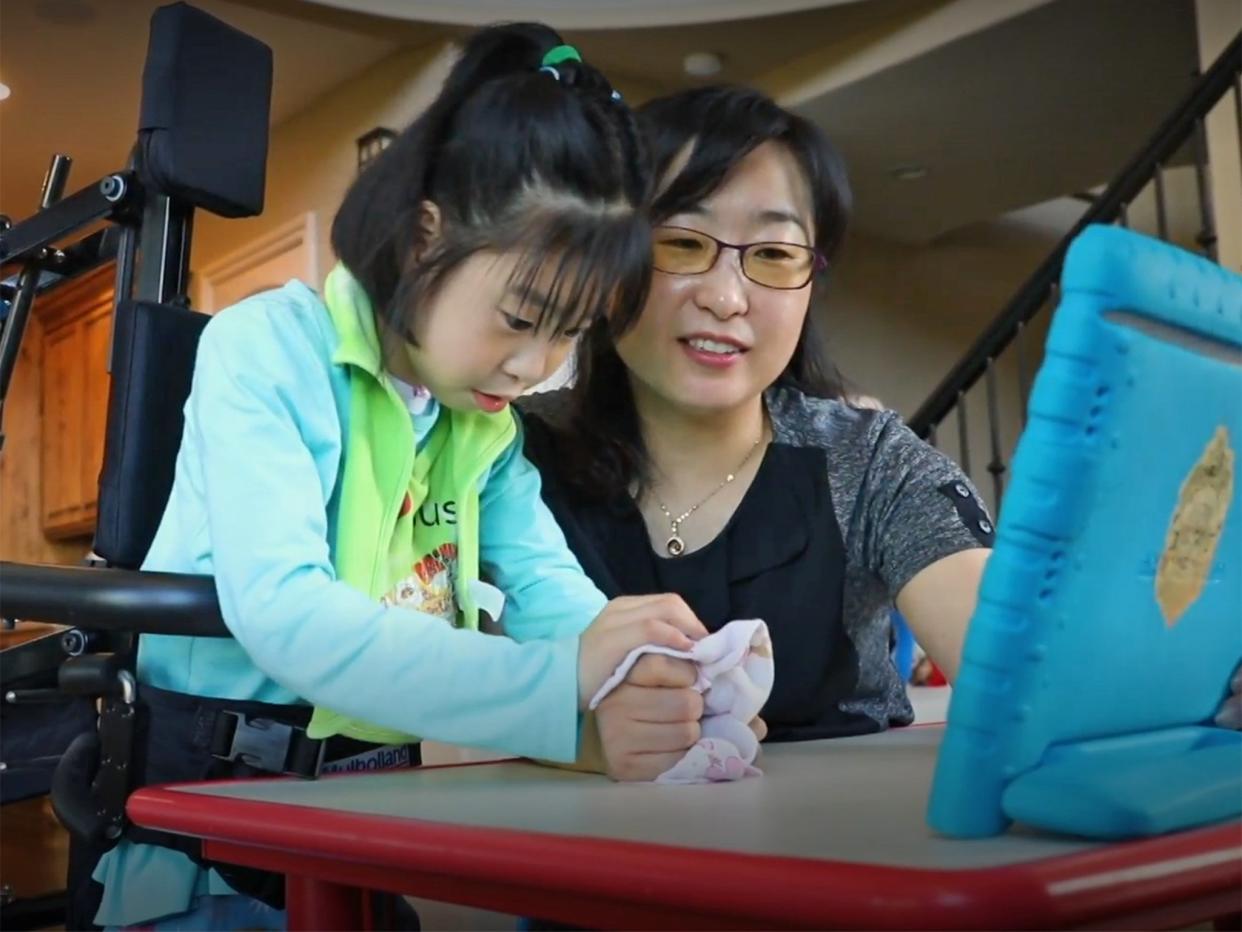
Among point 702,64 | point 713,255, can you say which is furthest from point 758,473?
point 702,64

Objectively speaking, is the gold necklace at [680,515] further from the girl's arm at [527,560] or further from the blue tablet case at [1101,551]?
the blue tablet case at [1101,551]

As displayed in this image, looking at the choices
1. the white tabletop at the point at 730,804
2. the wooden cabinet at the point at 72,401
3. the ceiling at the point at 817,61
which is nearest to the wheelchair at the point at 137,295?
the white tabletop at the point at 730,804

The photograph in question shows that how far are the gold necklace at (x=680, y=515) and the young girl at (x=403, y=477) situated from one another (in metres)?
0.16

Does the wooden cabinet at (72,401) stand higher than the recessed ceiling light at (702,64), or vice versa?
the recessed ceiling light at (702,64)

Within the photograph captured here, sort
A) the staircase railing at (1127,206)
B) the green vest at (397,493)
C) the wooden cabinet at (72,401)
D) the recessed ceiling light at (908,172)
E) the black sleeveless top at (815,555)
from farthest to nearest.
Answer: the wooden cabinet at (72,401) < the recessed ceiling light at (908,172) < the staircase railing at (1127,206) < the black sleeveless top at (815,555) < the green vest at (397,493)

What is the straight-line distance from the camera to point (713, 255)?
3.72ft

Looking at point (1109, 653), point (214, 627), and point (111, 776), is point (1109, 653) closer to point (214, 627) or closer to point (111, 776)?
point (214, 627)

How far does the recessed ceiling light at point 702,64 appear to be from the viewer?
423 centimetres

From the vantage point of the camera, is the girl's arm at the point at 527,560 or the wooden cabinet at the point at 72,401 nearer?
the girl's arm at the point at 527,560

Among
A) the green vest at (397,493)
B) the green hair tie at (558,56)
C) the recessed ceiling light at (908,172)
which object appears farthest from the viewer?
the recessed ceiling light at (908,172)

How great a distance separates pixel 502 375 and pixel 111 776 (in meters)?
0.42

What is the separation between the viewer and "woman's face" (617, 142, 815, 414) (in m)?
1.13

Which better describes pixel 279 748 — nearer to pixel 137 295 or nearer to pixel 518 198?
pixel 518 198

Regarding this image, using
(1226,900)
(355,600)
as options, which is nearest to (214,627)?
(355,600)
